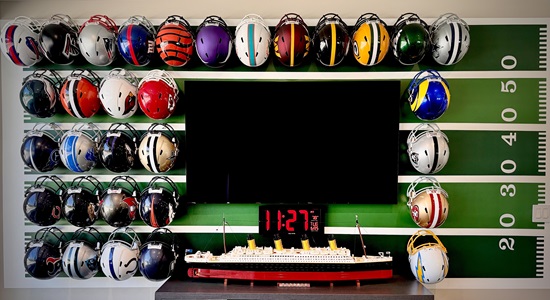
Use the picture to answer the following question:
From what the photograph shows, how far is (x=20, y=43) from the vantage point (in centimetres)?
251

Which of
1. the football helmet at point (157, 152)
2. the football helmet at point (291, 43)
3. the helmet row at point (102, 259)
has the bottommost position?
the helmet row at point (102, 259)

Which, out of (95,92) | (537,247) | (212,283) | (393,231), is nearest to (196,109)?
(95,92)

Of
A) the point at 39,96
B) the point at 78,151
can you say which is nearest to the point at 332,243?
the point at 78,151

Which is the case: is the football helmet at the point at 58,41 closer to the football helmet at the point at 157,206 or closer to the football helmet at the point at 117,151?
the football helmet at the point at 117,151

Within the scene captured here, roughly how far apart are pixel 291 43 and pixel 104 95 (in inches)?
49.6

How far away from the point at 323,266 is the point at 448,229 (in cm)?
98

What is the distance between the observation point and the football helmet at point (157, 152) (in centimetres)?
246

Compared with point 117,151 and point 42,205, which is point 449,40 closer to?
point 117,151

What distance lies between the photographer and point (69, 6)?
274 cm

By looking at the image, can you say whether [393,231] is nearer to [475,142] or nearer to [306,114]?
[475,142]

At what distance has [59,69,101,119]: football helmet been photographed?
2.49 m

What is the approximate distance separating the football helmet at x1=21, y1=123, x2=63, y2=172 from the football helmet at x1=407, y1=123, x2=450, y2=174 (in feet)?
7.95

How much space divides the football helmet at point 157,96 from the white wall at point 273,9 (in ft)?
1.84

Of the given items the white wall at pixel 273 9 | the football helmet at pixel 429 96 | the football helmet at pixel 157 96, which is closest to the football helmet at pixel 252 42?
the white wall at pixel 273 9
